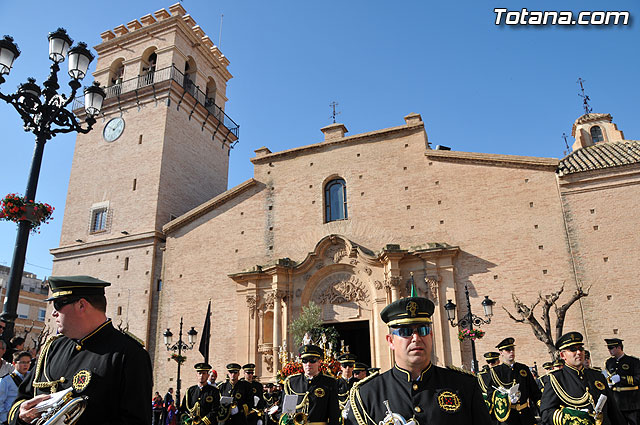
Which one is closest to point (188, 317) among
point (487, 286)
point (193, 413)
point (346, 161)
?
point (346, 161)

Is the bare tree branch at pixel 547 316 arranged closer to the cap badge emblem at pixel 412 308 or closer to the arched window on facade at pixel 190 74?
the cap badge emblem at pixel 412 308

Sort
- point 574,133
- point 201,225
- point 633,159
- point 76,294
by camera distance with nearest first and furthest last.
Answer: point 76,294 < point 633,159 < point 201,225 < point 574,133

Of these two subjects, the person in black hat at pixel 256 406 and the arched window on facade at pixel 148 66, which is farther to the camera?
the arched window on facade at pixel 148 66

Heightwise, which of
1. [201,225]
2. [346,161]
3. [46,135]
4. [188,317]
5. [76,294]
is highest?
[346,161]

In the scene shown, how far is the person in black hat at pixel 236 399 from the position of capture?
950cm

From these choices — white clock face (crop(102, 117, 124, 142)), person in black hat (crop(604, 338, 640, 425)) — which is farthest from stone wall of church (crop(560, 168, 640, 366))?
white clock face (crop(102, 117, 124, 142))

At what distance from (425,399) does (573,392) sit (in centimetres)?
336

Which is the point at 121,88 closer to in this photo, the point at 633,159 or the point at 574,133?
the point at 633,159

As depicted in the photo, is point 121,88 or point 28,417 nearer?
point 28,417

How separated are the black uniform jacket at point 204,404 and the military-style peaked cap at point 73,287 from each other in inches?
252

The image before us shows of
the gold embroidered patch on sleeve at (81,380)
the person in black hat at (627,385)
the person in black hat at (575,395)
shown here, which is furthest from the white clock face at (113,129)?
the gold embroidered patch on sleeve at (81,380)

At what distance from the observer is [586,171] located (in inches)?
788

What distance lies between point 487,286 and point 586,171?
20.1 feet

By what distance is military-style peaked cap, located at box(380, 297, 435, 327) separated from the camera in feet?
11.1
